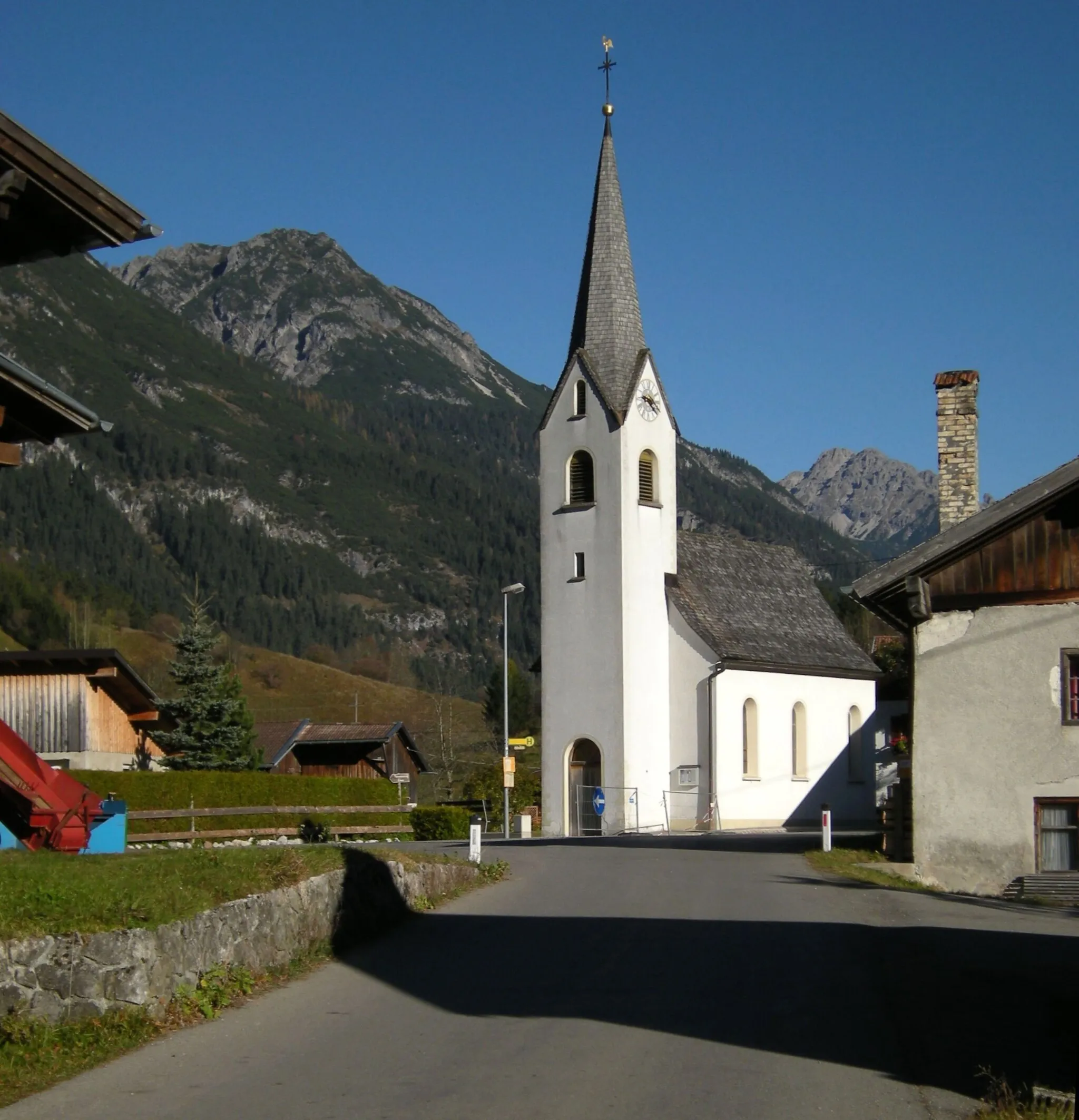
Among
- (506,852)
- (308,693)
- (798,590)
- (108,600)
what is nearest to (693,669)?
(798,590)

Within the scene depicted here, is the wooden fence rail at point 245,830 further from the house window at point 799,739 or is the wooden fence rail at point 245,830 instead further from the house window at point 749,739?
the house window at point 799,739

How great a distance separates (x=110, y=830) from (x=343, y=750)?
Result: 53.4 meters

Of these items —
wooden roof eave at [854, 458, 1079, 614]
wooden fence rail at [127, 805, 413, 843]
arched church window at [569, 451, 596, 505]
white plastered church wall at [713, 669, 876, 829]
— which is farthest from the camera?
arched church window at [569, 451, 596, 505]

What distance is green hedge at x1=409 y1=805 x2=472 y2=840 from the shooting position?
4225 cm

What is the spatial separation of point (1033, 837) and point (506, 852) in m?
12.0

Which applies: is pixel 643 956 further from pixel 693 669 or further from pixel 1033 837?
pixel 693 669

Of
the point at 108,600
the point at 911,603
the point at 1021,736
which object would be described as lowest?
the point at 1021,736

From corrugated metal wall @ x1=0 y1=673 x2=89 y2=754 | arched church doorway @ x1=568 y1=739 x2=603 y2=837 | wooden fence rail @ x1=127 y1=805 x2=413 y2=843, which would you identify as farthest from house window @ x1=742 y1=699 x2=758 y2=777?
corrugated metal wall @ x1=0 y1=673 x2=89 y2=754

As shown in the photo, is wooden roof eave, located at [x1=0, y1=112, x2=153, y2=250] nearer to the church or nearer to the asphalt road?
the asphalt road

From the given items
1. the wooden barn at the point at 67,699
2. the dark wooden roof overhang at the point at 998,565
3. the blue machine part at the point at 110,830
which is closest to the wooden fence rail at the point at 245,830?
the wooden barn at the point at 67,699

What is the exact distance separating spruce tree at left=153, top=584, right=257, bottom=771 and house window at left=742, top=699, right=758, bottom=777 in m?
18.1

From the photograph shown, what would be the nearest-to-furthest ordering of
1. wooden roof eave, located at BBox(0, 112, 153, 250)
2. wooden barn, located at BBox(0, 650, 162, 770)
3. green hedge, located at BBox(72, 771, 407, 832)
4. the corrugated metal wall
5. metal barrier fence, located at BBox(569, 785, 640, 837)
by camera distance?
wooden roof eave, located at BBox(0, 112, 153, 250) < green hedge, located at BBox(72, 771, 407, 832) < wooden barn, located at BBox(0, 650, 162, 770) < the corrugated metal wall < metal barrier fence, located at BBox(569, 785, 640, 837)

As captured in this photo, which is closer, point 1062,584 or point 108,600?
point 1062,584

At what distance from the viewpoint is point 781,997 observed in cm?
1334
